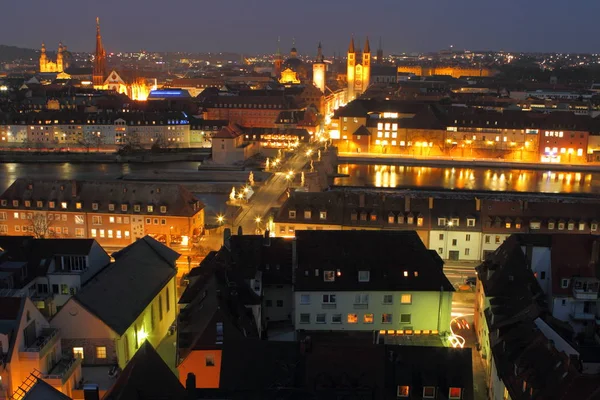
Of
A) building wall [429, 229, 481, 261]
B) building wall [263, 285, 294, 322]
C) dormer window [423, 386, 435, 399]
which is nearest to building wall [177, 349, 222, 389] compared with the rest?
dormer window [423, 386, 435, 399]

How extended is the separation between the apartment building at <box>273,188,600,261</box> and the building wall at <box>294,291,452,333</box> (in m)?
5.39

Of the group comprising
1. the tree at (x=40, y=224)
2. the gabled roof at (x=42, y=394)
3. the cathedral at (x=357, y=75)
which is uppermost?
the cathedral at (x=357, y=75)

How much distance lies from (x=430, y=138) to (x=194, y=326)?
37.8 m

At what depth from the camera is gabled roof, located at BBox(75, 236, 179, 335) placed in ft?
35.9

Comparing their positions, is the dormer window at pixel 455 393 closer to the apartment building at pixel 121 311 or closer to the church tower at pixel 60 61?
the apartment building at pixel 121 311

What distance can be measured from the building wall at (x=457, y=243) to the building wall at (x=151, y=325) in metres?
7.69

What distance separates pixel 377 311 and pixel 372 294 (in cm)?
37

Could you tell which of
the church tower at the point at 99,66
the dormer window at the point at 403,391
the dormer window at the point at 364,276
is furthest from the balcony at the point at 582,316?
the church tower at the point at 99,66

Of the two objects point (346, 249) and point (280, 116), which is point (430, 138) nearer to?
point (280, 116)

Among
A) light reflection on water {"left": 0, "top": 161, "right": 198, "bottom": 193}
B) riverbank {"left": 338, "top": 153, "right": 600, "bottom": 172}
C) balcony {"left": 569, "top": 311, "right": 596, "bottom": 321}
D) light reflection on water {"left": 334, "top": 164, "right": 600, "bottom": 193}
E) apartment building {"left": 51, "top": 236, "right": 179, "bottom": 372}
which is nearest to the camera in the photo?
apartment building {"left": 51, "top": 236, "right": 179, "bottom": 372}

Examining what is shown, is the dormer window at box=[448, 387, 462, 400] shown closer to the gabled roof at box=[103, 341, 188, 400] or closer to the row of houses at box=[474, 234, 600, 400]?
the row of houses at box=[474, 234, 600, 400]

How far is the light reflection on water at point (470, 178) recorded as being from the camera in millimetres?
36531

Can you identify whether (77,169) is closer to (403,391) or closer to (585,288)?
(585,288)

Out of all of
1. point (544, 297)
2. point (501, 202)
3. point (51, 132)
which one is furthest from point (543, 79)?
point (544, 297)
